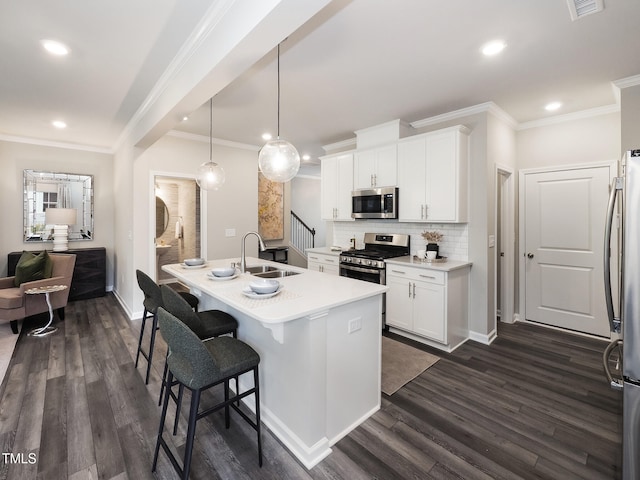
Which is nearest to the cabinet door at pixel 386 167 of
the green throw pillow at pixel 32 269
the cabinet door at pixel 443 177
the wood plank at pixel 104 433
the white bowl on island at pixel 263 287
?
the cabinet door at pixel 443 177

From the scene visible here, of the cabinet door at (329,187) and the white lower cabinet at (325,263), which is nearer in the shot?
the white lower cabinet at (325,263)

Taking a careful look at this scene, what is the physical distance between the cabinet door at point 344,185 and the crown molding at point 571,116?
234 centimetres

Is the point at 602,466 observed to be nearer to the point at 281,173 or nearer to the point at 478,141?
the point at 281,173

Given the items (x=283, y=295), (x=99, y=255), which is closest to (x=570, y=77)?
(x=283, y=295)

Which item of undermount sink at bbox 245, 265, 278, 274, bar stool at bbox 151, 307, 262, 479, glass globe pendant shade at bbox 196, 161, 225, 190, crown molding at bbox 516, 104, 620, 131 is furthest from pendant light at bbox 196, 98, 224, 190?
crown molding at bbox 516, 104, 620, 131

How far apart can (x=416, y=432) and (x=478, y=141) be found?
3128mm

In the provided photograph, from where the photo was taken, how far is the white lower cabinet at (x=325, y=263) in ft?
15.1

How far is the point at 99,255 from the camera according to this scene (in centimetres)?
549

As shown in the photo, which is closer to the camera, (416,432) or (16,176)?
(416,432)

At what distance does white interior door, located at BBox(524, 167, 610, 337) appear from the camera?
3.72m

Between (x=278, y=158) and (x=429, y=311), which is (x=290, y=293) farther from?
(x=429, y=311)

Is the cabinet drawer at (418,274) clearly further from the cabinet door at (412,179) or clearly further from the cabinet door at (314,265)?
the cabinet door at (314,265)

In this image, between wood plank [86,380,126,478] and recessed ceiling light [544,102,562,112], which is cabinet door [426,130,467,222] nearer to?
recessed ceiling light [544,102,562,112]

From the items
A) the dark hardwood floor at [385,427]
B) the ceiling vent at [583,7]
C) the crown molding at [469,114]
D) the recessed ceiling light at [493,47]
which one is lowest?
the dark hardwood floor at [385,427]
